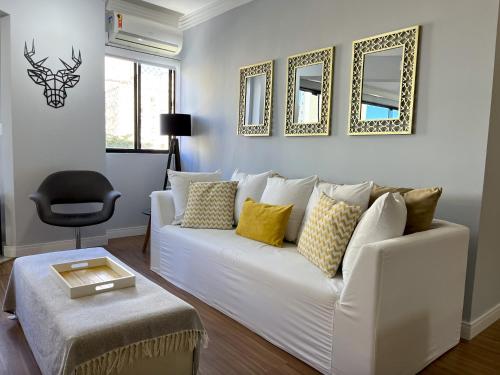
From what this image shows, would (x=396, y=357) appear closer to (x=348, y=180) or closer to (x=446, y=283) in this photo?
(x=446, y=283)

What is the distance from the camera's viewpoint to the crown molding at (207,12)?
3875 millimetres

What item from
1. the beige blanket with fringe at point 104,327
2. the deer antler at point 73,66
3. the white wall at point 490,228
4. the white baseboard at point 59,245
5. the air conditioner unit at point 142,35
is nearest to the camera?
the beige blanket with fringe at point 104,327

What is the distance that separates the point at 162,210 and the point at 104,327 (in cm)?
185

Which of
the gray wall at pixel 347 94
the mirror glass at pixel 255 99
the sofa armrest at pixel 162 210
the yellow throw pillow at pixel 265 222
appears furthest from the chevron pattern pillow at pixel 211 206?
the mirror glass at pixel 255 99

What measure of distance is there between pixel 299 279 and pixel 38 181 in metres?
2.99

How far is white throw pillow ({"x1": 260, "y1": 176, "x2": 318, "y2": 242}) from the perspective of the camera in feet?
8.50

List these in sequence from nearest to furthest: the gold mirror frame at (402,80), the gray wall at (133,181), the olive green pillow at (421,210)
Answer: the olive green pillow at (421,210)
the gold mirror frame at (402,80)
the gray wall at (133,181)

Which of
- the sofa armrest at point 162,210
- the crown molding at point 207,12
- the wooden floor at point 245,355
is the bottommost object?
the wooden floor at point 245,355

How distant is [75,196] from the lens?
371cm

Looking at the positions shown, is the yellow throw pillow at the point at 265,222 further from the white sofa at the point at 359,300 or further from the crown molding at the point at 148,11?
the crown molding at the point at 148,11

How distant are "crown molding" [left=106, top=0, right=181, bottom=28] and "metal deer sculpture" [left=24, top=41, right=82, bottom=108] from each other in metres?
0.74

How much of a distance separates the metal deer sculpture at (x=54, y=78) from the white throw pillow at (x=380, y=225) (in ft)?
10.8

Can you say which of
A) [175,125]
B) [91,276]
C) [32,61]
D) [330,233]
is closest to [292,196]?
[330,233]

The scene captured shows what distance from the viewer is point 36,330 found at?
172 cm
